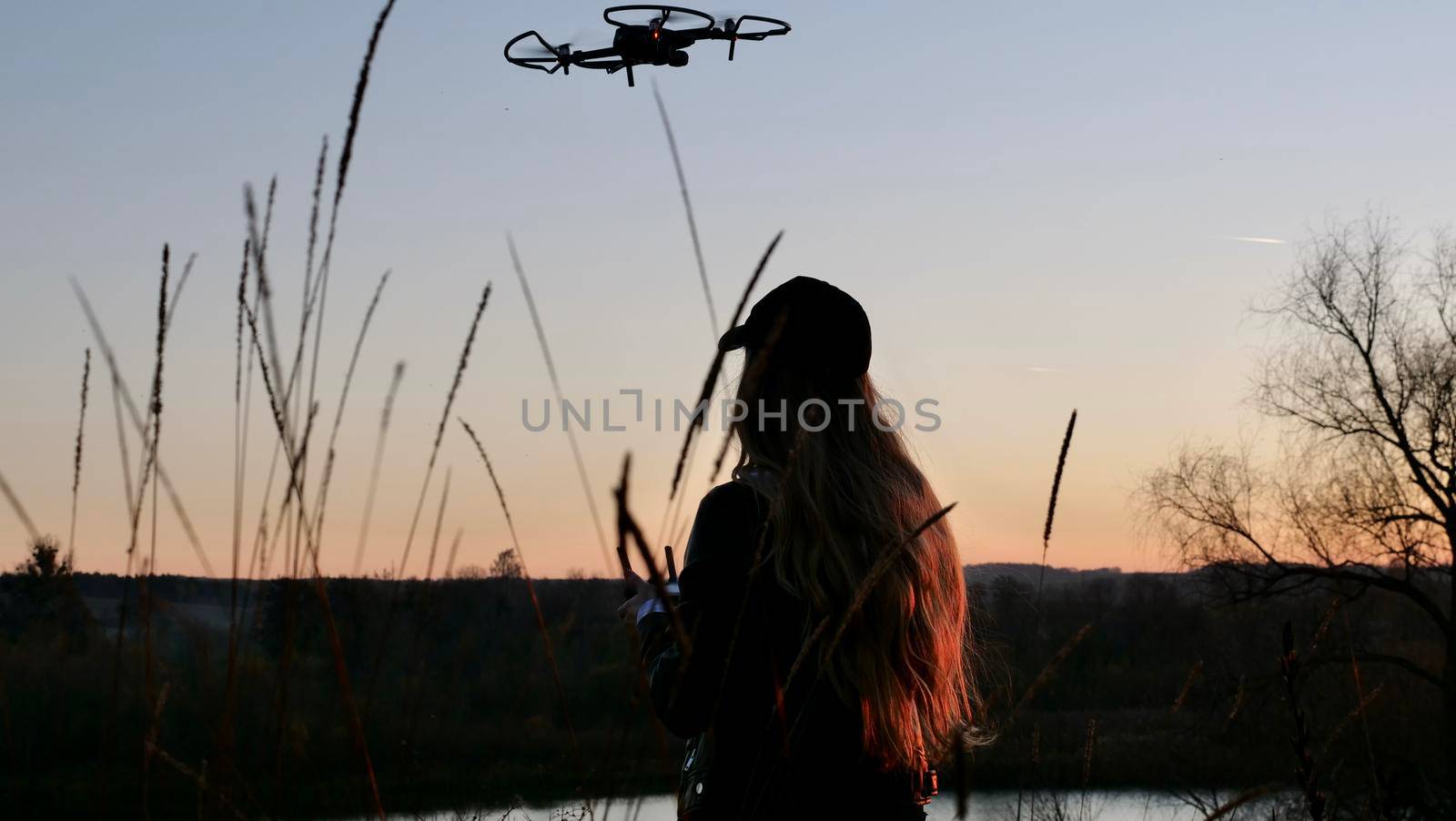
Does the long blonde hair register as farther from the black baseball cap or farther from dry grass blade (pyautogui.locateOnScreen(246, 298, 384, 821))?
dry grass blade (pyautogui.locateOnScreen(246, 298, 384, 821))

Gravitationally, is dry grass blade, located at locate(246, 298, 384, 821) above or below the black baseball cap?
below

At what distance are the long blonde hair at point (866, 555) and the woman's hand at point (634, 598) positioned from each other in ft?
0.77

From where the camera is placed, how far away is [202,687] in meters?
1.70

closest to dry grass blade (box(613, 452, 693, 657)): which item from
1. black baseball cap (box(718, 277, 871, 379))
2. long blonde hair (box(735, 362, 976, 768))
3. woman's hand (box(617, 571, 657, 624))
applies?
woman's hand (box(617, 571, 657, 624))

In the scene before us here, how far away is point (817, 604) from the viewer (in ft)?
6.05

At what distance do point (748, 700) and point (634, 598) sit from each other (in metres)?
0.29

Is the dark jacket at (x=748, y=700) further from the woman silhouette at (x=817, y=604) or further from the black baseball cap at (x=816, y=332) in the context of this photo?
the black baseball cap at (x=816, y=332)

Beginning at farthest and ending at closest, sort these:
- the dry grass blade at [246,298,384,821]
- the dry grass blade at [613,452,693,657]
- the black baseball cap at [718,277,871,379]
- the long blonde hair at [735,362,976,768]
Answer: the black baseball cap at [718,277,871,379] → the long blonde hair at [735,362,976,768] → the dry grass blade at [246,298,384,821] → the dry grass blade at [613,452,693,657]

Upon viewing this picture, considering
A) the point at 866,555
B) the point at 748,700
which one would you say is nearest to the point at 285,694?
the point at 748,700

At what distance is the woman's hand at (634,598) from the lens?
5.21 feet

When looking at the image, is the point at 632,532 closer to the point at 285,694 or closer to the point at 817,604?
the point at 285,694

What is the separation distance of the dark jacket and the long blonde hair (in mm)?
40

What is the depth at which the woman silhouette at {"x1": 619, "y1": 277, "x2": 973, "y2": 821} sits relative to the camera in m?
1.81

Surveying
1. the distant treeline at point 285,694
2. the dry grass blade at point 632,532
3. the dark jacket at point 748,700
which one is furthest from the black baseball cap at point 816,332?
the dry grass blade at point 632,532
